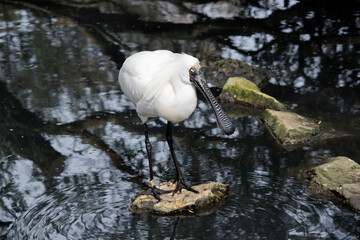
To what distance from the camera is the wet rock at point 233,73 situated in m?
7.81

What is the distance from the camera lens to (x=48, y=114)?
695cm

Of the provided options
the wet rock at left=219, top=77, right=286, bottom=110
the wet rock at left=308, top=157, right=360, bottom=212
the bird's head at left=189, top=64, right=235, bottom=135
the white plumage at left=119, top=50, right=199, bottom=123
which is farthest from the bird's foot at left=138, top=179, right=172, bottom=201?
the wet rock at left=219, top=77, right=286, bottom=110

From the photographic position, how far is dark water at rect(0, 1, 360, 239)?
4.62 m

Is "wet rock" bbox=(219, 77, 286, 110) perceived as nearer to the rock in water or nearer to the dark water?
the dark water

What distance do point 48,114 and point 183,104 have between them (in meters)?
3.15

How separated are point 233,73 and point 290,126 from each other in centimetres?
202

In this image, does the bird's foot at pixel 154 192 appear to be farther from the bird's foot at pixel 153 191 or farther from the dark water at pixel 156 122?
the dark water at pixel 156 122

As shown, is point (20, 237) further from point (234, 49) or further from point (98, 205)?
point (234, 49)

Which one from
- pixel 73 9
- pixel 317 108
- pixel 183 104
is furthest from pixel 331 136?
pixel 73 9

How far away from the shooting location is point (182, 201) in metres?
4.74

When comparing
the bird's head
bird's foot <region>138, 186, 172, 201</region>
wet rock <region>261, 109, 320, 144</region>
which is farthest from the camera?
wet rock <region>261, 109, 320, 144</region>

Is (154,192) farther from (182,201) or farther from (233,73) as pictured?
(233,73)

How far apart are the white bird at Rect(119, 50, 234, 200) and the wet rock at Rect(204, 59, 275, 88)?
124 inches

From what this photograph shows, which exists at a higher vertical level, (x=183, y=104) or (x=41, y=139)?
(x=183, y=104)
